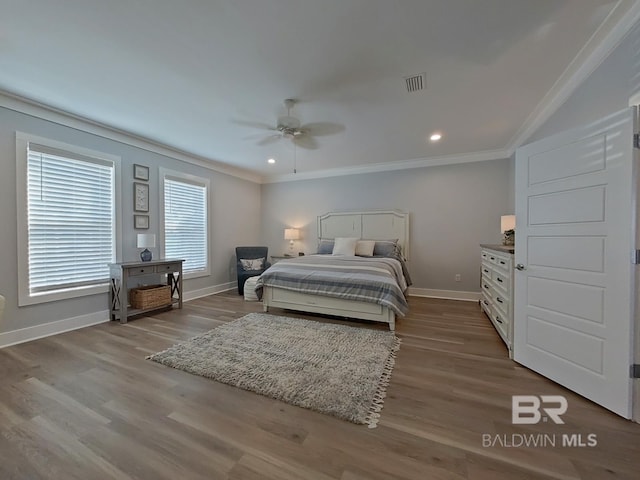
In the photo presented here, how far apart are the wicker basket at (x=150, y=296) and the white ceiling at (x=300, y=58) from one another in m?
2.29

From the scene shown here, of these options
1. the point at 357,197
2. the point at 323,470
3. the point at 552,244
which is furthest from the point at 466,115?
the point at 323,470

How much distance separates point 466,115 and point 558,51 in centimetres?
109

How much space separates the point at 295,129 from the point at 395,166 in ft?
9.28

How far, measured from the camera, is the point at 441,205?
4852 mm

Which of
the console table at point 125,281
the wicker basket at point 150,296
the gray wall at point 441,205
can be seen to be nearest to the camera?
the console table at point 125,281

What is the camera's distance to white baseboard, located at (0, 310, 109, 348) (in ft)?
8.94

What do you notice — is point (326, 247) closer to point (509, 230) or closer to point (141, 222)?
point (509, 230)

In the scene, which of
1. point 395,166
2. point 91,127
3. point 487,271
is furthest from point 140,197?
point 487,271

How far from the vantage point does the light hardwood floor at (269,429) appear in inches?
50.4

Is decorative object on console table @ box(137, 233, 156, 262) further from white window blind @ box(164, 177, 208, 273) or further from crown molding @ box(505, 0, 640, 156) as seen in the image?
crown molding @ box(505, 0, 640, 156)

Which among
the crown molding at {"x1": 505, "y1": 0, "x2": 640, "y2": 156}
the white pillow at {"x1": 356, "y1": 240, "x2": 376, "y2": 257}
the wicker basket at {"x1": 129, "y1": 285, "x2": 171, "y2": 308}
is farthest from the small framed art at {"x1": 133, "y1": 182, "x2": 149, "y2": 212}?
the crown molding at {"x1": 505, "y1": 0, "x2": 640, "y2": 156}


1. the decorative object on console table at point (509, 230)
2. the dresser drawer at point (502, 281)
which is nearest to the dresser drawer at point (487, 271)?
the dresser drawer at point (502, 281)

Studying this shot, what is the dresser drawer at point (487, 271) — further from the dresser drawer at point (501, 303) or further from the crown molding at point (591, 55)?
the crown molding at point (591, 55)

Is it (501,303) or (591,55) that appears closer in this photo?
(591,55)
